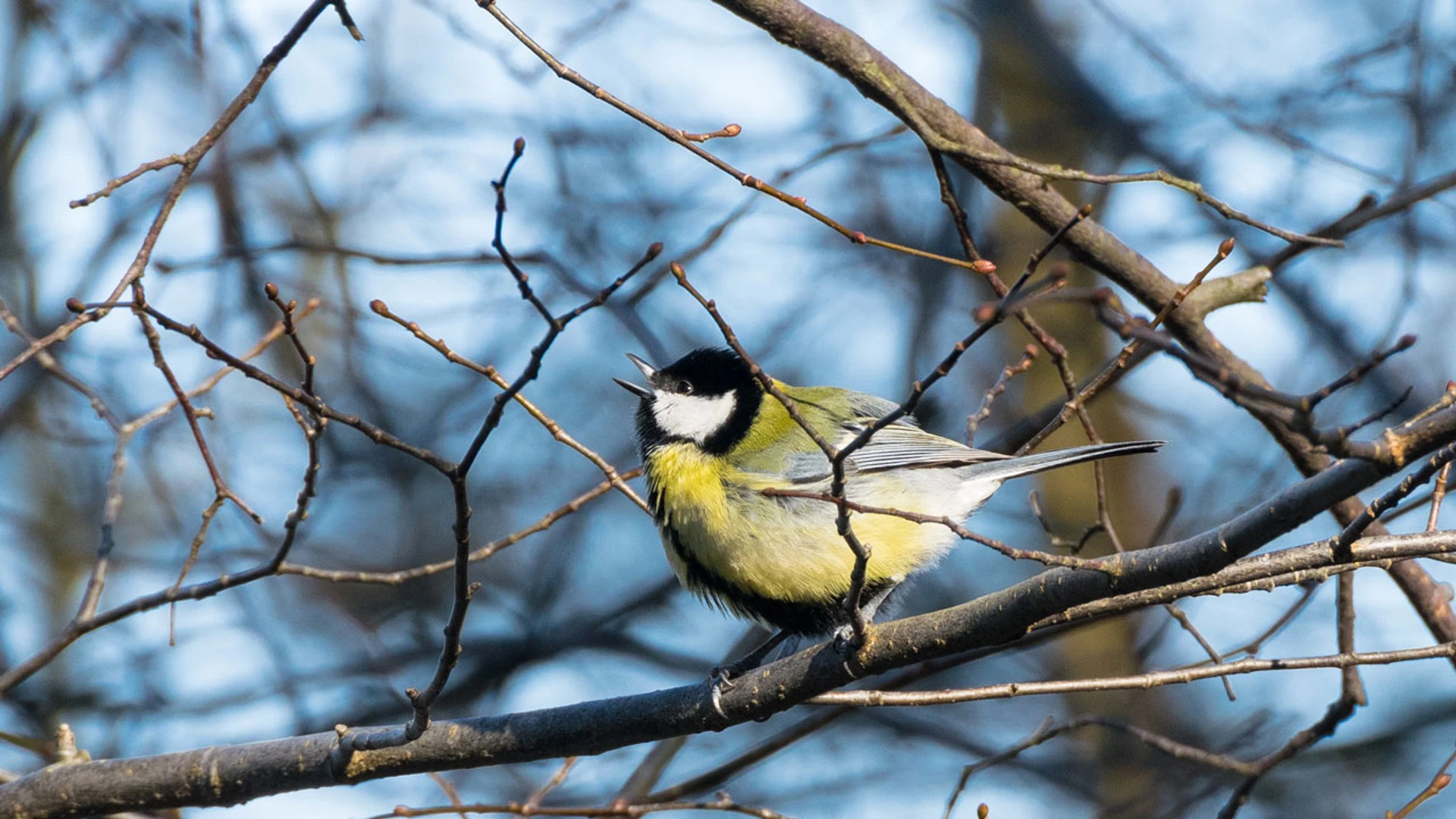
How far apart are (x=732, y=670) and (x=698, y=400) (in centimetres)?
114

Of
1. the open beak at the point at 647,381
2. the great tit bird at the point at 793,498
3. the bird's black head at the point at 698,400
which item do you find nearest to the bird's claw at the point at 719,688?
the great tit bird at the point at 793,498

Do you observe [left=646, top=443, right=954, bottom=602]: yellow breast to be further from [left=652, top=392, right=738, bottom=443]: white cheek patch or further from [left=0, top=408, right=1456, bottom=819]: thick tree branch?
[left=0, top=408, right=1456, bottom=819]: thick tree branch

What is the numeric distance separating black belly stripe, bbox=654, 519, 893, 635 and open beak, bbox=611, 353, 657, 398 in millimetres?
611

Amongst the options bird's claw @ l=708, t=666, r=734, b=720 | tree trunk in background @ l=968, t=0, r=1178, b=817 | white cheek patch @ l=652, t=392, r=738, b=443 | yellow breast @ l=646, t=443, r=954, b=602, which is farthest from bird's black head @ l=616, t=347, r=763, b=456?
tree trunk in background @ l=968, t=0, r=1178, b=817

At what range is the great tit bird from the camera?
3582 millimetres

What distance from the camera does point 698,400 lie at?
4316 millimetres

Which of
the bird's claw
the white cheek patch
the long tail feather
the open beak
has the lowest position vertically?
the bird's claw

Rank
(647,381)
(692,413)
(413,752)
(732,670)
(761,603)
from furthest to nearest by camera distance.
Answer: (647,381) < (692,413) < (761,603) < (732,670) < (413,752)

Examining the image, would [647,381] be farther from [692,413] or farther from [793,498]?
[793,498]

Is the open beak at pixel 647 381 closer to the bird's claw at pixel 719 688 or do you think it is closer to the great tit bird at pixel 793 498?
the great tit bird at pixel 793 498

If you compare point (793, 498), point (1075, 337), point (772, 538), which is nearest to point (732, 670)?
point (772, 538)

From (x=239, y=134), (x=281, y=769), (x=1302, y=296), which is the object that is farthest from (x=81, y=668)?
(x=1302, y=296)

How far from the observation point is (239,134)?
27.3ft

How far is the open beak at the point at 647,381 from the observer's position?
14.2 feet
